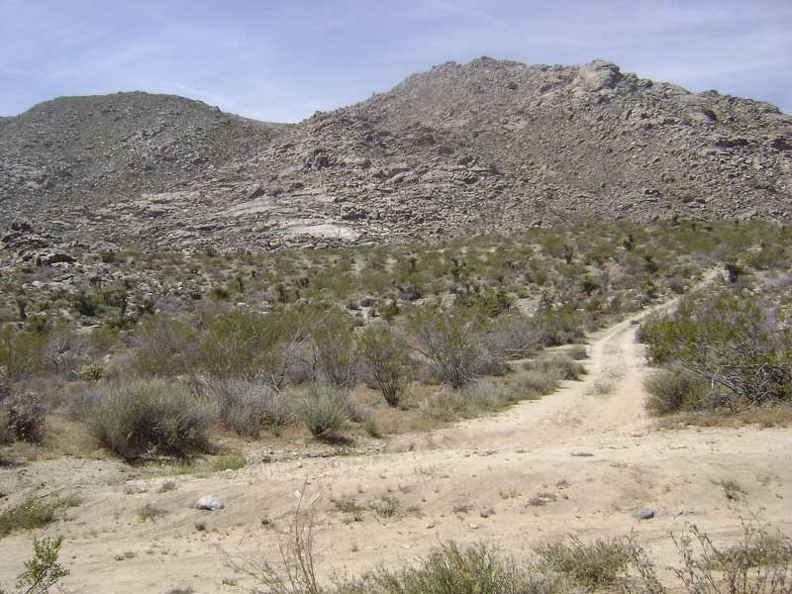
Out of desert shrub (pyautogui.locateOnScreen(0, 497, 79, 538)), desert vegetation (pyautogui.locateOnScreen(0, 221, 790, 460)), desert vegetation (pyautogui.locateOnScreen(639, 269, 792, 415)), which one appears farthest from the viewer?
desert vegetation (pyautogui.locateOnScreen(0, 221, 790, 460))

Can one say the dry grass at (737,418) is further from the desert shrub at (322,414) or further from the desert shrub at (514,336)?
the desert shrub at (514,336)

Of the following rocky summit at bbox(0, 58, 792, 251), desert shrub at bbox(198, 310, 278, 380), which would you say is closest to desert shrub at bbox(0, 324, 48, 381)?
desert shrub at bbox(198, 310, 278, 380)

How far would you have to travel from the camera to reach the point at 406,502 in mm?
7367

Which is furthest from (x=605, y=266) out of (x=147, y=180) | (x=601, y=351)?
(x=147, y=180)

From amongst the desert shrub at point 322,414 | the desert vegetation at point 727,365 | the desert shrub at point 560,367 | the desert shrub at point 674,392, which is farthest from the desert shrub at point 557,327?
the desert shrub at point 322,414

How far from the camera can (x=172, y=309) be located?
2506cm

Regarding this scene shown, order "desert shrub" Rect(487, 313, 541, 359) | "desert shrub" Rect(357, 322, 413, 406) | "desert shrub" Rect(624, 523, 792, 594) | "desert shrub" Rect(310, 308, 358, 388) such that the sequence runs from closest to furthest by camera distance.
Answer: "desert shrub" Rect(624, 523, 792, 594)
"desert shrub" Rect(357, 322, 413, 406)
"desert shrub" Rect(310, 308, 358, 388)
"desert shrub" Rect(487, 313, 541, 359)

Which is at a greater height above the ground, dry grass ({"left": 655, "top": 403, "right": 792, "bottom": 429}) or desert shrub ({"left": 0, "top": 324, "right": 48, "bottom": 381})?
desert shrub ({"left": 0, "top": 324, "right": 48, "bottom": 381})

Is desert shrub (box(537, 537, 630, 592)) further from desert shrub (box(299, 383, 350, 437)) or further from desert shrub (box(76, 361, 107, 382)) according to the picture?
desert shrub (box(76, 361, 107, 382))

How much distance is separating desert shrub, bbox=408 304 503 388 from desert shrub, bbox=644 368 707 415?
4962 millimetres

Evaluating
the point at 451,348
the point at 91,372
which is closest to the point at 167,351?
the point at 91,372

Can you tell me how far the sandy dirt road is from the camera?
6102 mm

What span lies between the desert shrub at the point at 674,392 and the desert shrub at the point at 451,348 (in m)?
4.96

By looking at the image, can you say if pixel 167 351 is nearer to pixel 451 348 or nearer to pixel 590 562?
pixel 451 348
